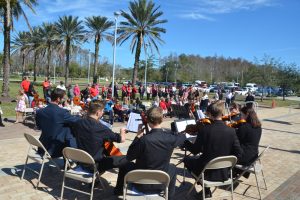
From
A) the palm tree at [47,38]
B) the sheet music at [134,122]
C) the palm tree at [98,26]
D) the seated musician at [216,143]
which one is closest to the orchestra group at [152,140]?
the seated musician at [216,143]

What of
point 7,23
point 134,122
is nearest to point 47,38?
point 7,23

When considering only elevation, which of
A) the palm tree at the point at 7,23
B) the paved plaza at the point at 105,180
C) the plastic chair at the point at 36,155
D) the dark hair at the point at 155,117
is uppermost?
the palm tree at the point at 7,23

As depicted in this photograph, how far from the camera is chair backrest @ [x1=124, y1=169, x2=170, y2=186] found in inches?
146

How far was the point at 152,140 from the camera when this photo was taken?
403cm

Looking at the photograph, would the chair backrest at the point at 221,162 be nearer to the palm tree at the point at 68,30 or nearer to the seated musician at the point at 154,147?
the seated musician at the point at 154,147

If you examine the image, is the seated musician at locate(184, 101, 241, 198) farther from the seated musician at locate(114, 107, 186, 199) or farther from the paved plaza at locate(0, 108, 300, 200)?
the paved plaza at locate(0, 108, 300, 200)

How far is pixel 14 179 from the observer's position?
577 centimetres

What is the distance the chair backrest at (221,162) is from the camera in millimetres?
4395

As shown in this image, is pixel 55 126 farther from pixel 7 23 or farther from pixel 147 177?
pixel 7 23

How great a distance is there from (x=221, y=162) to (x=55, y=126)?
286 centimetres

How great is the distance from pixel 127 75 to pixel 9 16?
70480mm

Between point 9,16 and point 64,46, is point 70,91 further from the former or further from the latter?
point 64,46

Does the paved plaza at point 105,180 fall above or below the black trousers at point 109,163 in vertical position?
below

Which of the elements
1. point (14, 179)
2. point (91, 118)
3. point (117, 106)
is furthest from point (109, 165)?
point (117, 106)
